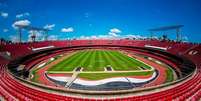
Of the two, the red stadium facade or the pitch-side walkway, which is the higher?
the red stadium facade

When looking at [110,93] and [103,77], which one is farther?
[103,77]

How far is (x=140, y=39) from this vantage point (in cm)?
9419

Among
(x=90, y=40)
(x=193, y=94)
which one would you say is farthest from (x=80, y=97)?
(x=90, y=40)

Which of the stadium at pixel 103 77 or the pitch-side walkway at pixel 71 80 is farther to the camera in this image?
the pitch-side walkway at pixel 71 80

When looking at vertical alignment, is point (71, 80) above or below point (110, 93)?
below

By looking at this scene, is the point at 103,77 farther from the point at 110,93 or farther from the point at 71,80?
the point at 110,93

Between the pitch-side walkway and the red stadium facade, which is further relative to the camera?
the pitch-side walkway

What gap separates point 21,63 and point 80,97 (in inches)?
1418

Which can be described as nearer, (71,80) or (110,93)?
(110,93)

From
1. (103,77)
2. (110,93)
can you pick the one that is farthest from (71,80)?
(110,93)

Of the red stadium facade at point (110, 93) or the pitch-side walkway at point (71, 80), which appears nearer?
the red stadium facade at point (110, 93)

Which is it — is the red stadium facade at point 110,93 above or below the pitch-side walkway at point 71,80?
above

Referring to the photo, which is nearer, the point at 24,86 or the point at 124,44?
the point at 24,86

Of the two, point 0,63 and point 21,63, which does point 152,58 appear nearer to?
point 21,63
